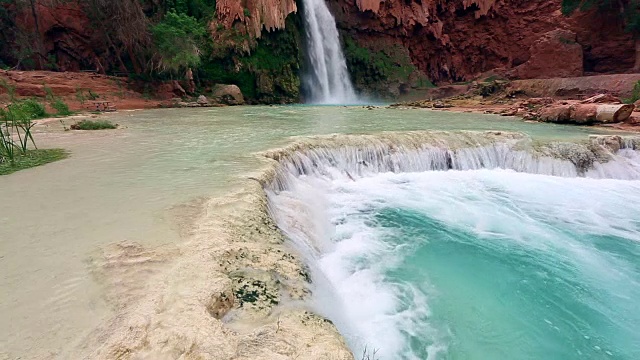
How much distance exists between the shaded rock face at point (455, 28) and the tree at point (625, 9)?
11.2ft

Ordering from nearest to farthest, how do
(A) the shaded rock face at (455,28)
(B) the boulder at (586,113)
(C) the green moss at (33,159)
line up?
(C) the green moss at (33,159) → (B) the boulder at (586,113) → (A) the shaded rock face at (455,28)

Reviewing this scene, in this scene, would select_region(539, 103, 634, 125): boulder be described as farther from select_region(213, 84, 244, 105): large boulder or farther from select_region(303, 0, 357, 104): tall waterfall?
select_region(303, 0, 357, 104): tall waterfall

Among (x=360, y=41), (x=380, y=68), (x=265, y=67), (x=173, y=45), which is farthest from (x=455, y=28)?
(x=173, y=45)

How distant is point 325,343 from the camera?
7.17 feet

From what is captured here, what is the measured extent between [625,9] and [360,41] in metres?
18.3

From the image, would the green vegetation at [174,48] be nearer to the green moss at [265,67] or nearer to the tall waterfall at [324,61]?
the green moss at [265,67]

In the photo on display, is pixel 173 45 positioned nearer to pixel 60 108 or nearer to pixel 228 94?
pixel 228 94

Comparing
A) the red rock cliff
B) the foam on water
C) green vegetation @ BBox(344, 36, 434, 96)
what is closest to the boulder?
the foam on water

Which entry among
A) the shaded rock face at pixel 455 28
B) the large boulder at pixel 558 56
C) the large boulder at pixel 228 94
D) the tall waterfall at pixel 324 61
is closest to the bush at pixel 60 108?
the large boulder at pixel 228 94

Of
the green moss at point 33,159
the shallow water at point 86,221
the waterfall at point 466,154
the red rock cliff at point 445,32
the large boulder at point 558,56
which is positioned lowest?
the waterfall at point 466,154

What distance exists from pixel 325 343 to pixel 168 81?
70.4 ft

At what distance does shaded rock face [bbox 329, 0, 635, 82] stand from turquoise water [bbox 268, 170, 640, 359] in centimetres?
2750

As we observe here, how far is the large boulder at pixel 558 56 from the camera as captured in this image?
23.2 m

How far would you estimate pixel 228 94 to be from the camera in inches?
896
